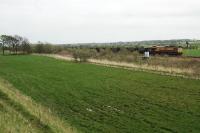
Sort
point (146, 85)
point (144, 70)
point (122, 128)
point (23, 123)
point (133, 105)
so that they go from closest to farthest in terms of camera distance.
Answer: point (23, 123) → point (122, 128) → point (133, 105) → point (146, 85) → point (144, 70)

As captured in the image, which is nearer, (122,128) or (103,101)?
(122,128)

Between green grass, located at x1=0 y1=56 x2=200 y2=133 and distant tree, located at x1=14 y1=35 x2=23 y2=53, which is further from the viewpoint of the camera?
distant tree, located at x1=14 y1=35 x2=23 y2=53

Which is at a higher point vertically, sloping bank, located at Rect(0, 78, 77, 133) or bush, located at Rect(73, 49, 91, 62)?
sloping bank, located at Rect(0, 78, 77, 133)

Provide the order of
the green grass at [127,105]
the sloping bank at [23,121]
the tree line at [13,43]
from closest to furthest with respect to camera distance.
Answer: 1. the sloping bank at [23,121]
2. the green grass at [127,105]
3. the tree line at [13,43]

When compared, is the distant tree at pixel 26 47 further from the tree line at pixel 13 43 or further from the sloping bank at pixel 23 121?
the sloping bank at pixel 23 121

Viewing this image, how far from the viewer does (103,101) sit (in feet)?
92.1

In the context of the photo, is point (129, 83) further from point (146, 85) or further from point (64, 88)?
point (64, 88)

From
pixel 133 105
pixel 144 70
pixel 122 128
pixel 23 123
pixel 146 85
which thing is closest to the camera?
pixel 23 123

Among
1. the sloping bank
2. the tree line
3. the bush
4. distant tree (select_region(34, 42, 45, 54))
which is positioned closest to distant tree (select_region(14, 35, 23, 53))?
the tree line

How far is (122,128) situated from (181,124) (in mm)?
3145

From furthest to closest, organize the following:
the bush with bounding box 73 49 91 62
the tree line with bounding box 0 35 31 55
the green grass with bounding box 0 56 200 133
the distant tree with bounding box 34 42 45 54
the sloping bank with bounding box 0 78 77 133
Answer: the tree line with bounding box 0 35 31 55 → the distant tree with bounding box 34 42 45 54 → the bush with bounding box 73 49 91 62 → the green grass with bounding box 0 56 200 133 → the sloping bank with bounding box 0 78 77 133

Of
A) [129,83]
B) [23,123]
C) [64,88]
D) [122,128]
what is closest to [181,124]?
[122,128]

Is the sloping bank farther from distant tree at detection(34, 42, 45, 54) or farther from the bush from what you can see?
distant tree at detection(34, 42, 45, 54)

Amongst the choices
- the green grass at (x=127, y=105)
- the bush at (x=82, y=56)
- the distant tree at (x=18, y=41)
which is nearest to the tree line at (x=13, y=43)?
the distant tree at (x=18, y=41)
